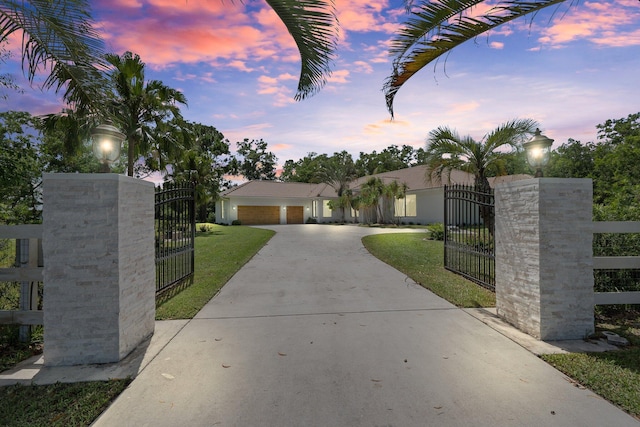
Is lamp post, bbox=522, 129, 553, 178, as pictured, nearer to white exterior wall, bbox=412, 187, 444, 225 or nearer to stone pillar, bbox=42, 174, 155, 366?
stone pillar, bbox=42, 174, 155, 366

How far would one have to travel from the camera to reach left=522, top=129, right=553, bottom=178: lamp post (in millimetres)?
4941

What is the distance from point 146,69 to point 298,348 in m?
14.4

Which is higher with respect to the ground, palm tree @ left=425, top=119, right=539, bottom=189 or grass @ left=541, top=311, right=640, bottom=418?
palm tree @ left=425, top=119, right=539, bottom=189

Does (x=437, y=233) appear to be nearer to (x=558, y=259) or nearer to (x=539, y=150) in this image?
(x=539, y=150)

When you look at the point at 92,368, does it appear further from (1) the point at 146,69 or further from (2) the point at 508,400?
(1) the point at 146,69

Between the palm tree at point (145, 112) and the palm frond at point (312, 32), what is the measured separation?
1065cm

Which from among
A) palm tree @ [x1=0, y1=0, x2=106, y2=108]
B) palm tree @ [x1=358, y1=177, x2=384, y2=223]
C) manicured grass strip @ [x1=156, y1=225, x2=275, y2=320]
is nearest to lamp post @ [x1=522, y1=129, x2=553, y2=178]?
manicured grass strip @ [x1=156, y1=225, x2=275, y2=320]

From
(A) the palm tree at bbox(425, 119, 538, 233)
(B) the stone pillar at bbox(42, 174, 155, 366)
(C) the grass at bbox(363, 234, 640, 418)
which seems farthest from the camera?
(A) the palm tree at bbox(425, 119, 538, 233)

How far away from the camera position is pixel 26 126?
19.9 meters

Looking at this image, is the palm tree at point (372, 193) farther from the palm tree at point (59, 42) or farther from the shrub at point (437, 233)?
the palm tree at point (59, 42)

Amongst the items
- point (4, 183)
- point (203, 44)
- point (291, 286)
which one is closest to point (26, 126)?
point (4, 183)

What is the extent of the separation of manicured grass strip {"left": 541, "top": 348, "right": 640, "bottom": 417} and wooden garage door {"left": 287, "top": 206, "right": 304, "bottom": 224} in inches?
1266

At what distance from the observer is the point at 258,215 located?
33906mm

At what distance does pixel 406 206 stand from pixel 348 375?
26624 mm
